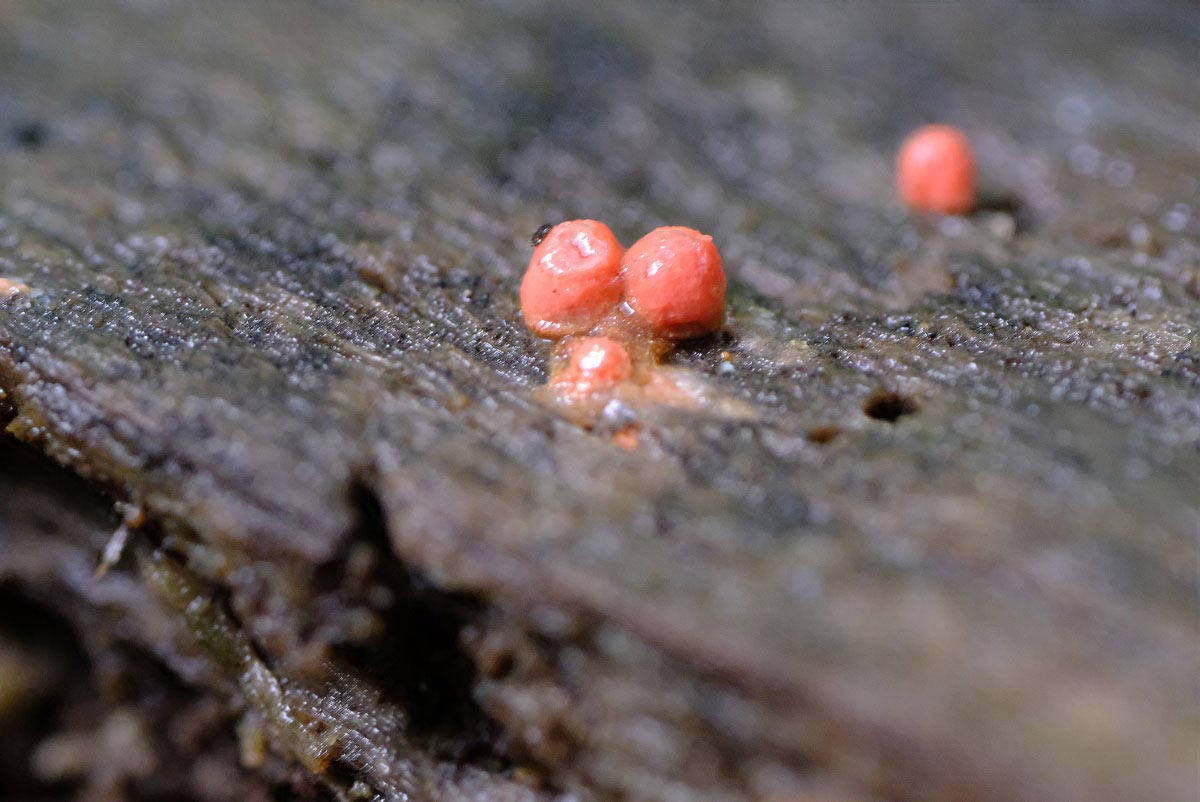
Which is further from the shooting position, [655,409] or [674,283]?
[674,283]

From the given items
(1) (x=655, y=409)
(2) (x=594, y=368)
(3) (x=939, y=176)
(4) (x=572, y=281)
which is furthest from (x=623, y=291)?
(3) (x=939, y=176)

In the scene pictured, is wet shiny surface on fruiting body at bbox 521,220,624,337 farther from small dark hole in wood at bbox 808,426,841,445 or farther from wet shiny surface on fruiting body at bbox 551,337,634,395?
small dark hole in wood at bbox 808,426,841,445

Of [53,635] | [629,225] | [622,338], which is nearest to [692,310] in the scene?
[622,338]

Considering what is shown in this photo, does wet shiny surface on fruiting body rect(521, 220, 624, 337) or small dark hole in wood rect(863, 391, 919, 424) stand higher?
small dark hole in wood rect(863, 391, 919, 424)

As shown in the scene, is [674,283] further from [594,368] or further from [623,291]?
[594,368]

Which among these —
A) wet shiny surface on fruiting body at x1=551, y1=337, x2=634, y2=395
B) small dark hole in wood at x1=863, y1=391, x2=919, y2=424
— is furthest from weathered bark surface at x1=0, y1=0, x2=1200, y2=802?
wet shiny surface on fruiting body at x1=551, y1=337, x2=634, y2=395

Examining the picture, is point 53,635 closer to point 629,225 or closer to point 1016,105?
point 629,225
